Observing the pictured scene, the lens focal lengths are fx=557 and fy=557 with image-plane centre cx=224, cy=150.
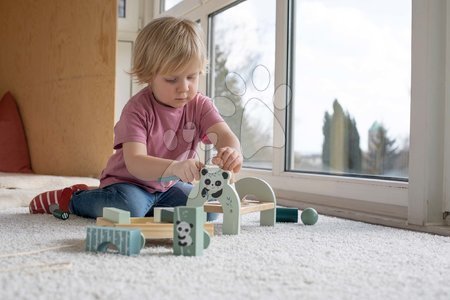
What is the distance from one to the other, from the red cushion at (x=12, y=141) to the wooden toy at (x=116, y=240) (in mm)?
1405

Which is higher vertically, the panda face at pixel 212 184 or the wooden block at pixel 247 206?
the panda face at pixel 212 184

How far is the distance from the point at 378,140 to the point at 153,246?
2.68 feet

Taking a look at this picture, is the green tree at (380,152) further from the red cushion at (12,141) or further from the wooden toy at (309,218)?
the red cushion at (12,141)

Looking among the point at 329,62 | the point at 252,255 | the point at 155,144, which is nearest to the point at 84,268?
the point at 252,255

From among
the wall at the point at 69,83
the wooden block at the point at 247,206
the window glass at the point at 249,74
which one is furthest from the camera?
the wall at the point at 69,83

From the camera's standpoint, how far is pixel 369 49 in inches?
60.7

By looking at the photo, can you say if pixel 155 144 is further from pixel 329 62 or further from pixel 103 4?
pixel 103 4

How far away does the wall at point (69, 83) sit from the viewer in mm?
2119

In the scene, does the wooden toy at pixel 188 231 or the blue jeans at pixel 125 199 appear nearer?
the wooden toy at pixel 188 231

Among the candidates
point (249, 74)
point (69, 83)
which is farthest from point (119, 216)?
point (69, 83)

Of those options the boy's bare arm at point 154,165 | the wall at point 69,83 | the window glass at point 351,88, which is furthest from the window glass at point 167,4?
the boy's bare arm at point 154,165

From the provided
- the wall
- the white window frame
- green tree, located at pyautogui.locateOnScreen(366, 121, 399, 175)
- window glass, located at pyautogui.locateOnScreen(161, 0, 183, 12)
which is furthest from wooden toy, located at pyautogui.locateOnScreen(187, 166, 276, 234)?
window glass, located at pyautogui.locateOnScreen(161, 0, 183, 12)

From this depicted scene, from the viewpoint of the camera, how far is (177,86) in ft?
3.95

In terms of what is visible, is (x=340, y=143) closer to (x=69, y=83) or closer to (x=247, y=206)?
(x=247, y=206)
